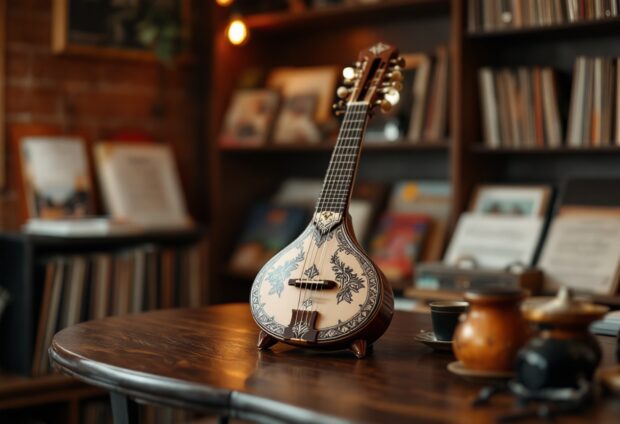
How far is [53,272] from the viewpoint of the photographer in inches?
120

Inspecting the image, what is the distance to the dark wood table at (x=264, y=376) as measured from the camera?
1.12 meters

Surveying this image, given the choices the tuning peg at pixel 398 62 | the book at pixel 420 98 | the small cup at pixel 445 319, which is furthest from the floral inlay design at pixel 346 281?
the book at pixel 420 98

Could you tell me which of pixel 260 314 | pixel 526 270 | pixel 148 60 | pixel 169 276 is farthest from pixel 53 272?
pixel 260 314

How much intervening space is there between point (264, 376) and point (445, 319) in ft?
1.11

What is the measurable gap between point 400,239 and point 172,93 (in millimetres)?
1158

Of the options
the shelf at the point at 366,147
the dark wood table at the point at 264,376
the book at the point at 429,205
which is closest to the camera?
the dark wood table at the point at 264,376

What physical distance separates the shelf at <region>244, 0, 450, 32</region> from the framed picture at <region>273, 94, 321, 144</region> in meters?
0.29

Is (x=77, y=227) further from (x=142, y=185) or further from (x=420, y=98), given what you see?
(x=420, y=98)

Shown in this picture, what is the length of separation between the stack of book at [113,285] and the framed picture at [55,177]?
21 centimetres

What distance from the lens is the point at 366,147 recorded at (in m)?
3.41

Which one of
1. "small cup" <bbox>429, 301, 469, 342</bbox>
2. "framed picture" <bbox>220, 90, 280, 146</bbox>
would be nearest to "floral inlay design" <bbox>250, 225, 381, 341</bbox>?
"small cup" <bbox>429, 301, 469, 342</bbox>

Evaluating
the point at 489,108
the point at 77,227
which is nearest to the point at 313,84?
the point at 489,108

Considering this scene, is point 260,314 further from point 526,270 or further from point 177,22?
point 177,22

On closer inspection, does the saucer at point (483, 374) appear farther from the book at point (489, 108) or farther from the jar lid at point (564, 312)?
the book at point (489, 108)
